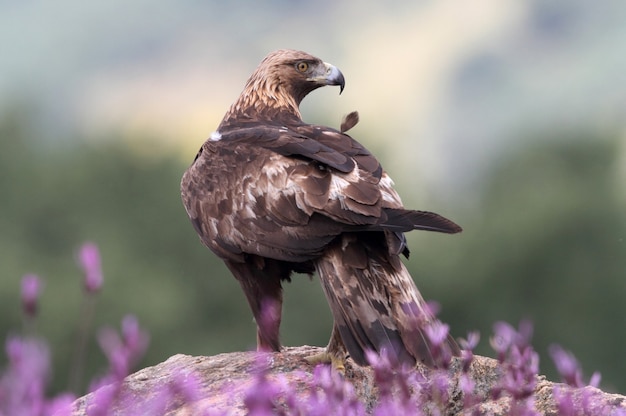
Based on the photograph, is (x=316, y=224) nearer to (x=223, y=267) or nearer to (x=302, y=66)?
(x=302, y=66)

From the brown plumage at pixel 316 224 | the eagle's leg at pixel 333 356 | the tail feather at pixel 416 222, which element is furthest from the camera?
the eagle's leg at pixel 333 356

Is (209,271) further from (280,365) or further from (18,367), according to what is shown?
(18,367)

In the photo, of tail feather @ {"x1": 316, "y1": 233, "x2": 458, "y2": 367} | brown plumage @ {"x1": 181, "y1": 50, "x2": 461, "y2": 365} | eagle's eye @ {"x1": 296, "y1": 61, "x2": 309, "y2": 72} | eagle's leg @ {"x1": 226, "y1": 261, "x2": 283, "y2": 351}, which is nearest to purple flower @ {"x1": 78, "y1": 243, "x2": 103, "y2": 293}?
brown plumage @ {"x1": 181, "y1": 50, "x2": 461, "y2": 365}

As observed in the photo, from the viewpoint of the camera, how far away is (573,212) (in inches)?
1299

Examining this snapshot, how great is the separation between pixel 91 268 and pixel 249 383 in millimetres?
3314

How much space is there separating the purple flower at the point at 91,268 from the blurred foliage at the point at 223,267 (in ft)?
80.5

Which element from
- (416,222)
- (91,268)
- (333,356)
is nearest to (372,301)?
(416,222)

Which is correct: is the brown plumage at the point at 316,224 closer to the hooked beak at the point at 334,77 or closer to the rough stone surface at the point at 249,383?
the rough stone surface at the point at 249,383

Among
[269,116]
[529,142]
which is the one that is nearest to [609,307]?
[529,142]

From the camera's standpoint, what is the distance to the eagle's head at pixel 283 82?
8.13 meters

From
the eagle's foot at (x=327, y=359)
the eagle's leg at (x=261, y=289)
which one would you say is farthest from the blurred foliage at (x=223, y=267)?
the eagle's foot at (x=327, y=359)

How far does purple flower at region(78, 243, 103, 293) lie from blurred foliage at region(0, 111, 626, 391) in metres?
24.5

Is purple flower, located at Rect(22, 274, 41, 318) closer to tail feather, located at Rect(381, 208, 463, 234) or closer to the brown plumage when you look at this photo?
the brown plumage

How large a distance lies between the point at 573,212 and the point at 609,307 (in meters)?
3.14
